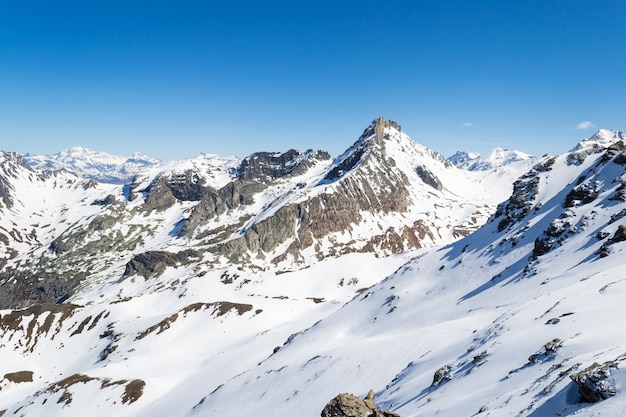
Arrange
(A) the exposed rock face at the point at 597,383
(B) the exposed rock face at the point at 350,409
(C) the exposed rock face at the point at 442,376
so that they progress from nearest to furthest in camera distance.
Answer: (A) the exposed rock face at the point at 597,383 < (B) the exposed rock face at the point at 350,409 < (C) the exposed rock face at the point at 442,376

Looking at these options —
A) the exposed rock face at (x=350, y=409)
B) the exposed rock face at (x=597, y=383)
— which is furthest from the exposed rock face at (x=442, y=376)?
the exposed rock face at (x=597, y=383)

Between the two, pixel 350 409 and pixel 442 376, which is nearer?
pixel 350 409

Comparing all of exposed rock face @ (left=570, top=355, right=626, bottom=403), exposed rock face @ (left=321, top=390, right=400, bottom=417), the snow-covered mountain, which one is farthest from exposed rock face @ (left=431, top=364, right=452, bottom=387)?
exposed rock face @ (left=570, top=355, right=626, bottom=403)

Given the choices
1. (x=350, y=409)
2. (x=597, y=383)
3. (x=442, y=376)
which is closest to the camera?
(x=597, y=383)

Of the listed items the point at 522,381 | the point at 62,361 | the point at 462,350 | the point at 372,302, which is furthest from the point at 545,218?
the point at 62,361

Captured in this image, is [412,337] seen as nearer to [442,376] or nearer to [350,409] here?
[442,376]

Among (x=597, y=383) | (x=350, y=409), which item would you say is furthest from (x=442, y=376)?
(x=597, y=383)

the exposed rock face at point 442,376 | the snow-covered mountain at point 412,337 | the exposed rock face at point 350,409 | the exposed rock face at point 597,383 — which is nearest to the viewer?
the exposed rock face at point 597,383

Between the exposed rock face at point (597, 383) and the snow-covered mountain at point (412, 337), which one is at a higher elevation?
the exposed rock face at point (597, 383)

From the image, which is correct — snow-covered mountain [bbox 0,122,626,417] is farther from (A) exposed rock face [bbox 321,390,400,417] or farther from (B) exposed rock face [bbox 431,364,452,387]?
(A) exposed rock face [bbox 321,390,400,417]

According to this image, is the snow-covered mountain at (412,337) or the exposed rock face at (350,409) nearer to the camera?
the exposed rock face at (350,409)

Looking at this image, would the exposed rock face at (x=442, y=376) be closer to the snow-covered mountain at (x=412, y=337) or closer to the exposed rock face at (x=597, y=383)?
the snow-covered mountain at (x=412, y=337)

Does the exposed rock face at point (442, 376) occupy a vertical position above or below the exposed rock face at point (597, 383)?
below

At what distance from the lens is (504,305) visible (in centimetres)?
4156
